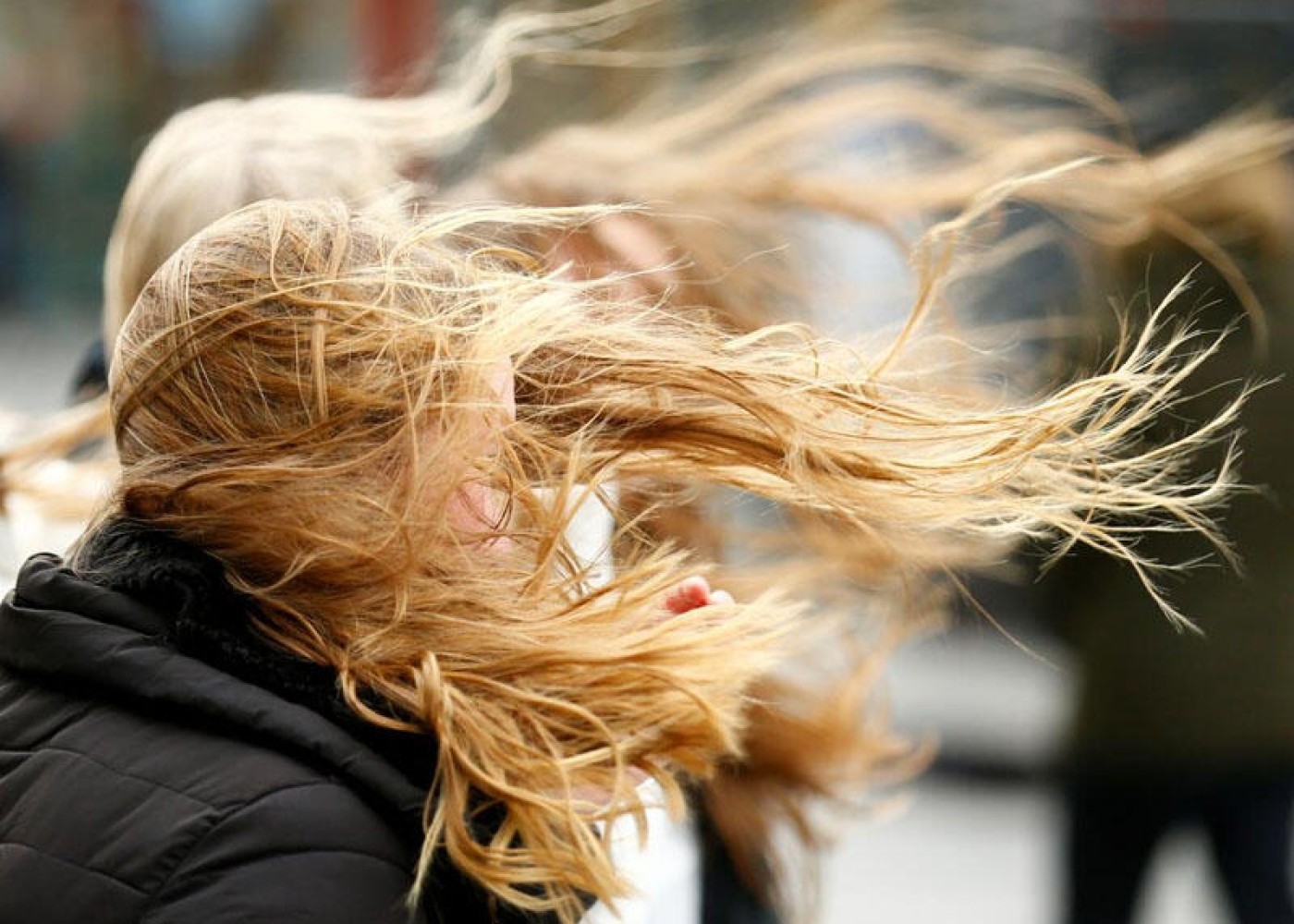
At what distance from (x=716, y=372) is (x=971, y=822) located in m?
3.68

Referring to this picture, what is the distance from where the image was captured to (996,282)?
3713mm

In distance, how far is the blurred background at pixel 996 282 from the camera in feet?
11.4

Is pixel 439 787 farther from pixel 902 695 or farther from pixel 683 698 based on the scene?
pixel 902 695

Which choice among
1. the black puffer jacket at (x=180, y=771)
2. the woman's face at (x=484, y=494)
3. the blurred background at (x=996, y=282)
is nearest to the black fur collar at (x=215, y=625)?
the black puffer jacket at (x=180, y=771)

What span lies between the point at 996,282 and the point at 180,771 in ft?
8.61

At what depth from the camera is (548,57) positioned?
3.20m

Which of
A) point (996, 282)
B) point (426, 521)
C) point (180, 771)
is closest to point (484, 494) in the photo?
point (426, 521)

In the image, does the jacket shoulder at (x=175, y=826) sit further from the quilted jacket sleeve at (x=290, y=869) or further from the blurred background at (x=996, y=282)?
the blurred background at (x=996, y=282)

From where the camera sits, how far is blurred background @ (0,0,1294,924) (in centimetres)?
347

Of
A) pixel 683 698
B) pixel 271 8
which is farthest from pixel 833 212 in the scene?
pixel 271 8

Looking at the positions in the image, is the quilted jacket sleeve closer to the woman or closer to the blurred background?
the woman

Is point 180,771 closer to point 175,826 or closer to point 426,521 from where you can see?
point 175,826

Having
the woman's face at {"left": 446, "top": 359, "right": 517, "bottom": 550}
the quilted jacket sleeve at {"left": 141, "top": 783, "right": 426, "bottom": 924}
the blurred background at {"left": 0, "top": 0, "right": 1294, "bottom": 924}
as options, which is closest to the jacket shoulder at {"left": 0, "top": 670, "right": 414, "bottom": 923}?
the quilted jacket sleeve at {"left": 141, "top": 783, "right": 426, "bottom": 924}

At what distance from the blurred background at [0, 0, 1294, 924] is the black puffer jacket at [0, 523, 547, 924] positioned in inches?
33.8
